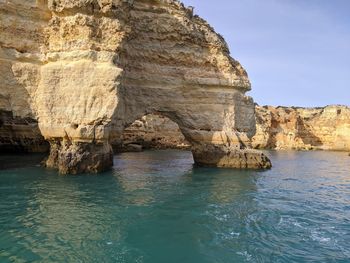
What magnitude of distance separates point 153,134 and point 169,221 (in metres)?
40.6

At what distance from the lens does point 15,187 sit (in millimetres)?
14891

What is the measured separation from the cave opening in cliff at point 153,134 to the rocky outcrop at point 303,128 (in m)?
20.8

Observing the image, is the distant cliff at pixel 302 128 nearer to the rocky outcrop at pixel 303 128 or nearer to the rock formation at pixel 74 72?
the rocky outcrop at pixel 303 128

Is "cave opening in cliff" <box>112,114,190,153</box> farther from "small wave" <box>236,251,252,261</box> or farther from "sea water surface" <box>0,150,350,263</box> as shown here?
"small wave" <box>236,251,252,261</box>

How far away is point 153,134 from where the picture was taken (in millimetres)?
50719

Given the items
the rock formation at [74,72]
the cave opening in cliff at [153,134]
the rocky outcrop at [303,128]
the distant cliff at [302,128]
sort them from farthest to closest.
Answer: the rocky outcrop at [303,128] < the distant cliff at [302,128] < the cave opening in cliff at [153,134] < the rock formation at [74,72]

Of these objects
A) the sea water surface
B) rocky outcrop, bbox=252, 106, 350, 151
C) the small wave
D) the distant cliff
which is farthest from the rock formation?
rocky outcrop, bbox=252, 106, 350, 151

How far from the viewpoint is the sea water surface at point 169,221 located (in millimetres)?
7918

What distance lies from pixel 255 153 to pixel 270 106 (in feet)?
188

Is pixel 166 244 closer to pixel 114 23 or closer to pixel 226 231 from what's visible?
pixel 226 231

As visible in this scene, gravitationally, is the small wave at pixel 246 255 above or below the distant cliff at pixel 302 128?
below

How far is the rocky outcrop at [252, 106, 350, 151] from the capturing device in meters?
69.4

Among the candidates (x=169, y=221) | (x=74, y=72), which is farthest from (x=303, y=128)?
(x=169, y=221)

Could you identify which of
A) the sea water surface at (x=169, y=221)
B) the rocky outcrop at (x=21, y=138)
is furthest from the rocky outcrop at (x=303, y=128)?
the sea water surface at (x=169, y=221)
